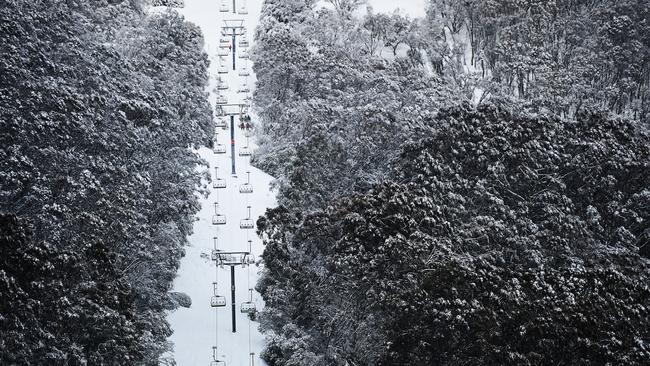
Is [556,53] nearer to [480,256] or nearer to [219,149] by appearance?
[219,149]

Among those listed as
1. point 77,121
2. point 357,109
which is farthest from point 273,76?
point 77,121

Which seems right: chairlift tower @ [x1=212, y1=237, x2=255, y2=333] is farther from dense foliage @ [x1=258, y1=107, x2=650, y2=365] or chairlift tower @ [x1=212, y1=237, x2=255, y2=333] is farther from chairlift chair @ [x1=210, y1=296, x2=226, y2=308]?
dense foliage @ [x1=258, y1=107, x2=650, y2=365]

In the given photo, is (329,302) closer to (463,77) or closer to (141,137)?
(141,137)

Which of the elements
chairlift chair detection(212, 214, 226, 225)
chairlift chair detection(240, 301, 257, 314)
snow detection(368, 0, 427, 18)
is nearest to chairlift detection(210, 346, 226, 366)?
chairlift chair detection(240, 301, 257, 314)

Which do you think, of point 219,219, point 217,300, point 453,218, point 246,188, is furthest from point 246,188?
point 453,218

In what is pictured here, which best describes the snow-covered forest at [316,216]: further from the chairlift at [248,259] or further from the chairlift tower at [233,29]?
the chairlift tower at [233,29]

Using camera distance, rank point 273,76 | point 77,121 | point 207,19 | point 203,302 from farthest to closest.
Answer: point 207,19 < point 273,76 < point 203,302 < point 77,121

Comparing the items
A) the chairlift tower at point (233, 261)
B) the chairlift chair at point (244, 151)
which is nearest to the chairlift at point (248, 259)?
the chairlift tower at point (233, 261)

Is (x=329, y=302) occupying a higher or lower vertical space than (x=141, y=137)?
lower
